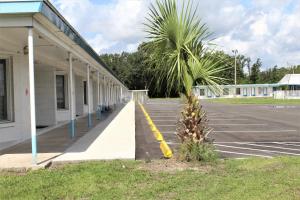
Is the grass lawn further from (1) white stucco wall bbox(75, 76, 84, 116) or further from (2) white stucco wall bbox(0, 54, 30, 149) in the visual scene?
(1) white stucco wall bbox(75, 76, 84, 116)

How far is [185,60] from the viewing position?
995 centimetres

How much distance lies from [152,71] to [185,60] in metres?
0.86

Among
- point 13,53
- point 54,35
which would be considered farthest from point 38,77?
point 54,35

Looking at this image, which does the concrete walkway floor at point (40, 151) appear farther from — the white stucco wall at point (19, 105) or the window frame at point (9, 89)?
the window frame at point (9, 89)

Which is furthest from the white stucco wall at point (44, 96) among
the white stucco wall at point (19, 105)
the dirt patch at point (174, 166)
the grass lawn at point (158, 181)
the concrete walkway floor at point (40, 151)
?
the dirt patch at point (174, 166)

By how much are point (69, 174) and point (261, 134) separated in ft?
35.1

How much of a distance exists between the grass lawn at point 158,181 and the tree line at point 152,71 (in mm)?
1848

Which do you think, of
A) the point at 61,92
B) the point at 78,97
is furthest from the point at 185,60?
the point at 78,97

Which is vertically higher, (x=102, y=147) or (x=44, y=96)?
(x=44, y=96)

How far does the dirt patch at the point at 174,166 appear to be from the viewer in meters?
9.23

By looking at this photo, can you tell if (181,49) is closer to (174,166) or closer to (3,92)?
(174,166)

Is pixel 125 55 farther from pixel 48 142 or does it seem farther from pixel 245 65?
pixel 48 142

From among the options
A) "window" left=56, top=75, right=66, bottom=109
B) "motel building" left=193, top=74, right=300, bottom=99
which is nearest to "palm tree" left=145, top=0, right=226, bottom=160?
"window" left=56, top=75, right=66, bottom=109

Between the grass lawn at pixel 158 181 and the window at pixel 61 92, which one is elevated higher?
the window at pixel 61 92
